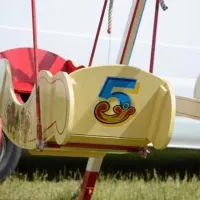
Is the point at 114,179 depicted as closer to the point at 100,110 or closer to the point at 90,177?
the point at 90,177

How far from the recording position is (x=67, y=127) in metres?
2.98

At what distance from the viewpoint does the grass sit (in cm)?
487

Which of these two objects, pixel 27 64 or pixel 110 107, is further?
pixel 27 64

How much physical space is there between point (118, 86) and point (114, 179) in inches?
98.1

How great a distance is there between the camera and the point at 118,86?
122 inches

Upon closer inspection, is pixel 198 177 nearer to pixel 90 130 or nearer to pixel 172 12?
pixel 172 12

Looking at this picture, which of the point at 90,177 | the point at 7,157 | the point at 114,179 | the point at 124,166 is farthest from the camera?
the point at 124,166

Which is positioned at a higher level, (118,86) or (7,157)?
(118,86)

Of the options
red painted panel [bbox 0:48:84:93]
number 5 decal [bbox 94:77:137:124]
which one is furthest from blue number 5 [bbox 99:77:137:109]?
red painted panel [bbox 0:48:84:93]

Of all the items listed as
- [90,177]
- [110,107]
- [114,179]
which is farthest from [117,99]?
[114,179]

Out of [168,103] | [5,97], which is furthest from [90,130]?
[5,97]

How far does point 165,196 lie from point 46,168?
4.92 feet

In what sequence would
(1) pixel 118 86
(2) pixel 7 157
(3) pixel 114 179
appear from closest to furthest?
(1) pixel 118 86
(2) pixel 7 157
(3) pixel 114 179

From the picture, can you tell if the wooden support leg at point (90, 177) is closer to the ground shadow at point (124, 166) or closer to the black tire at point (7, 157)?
the black tire at point (7, 157)
